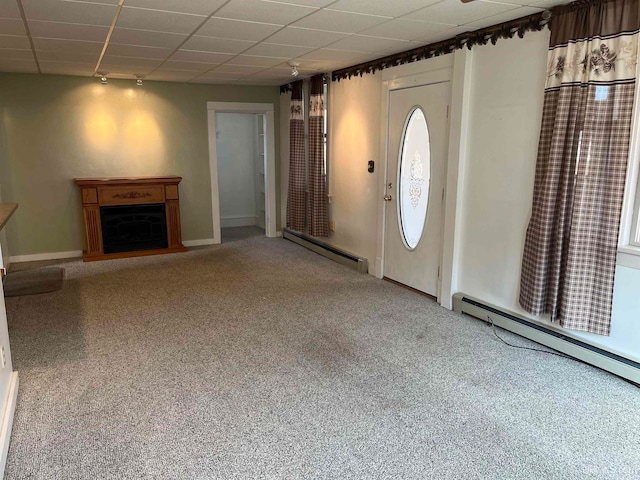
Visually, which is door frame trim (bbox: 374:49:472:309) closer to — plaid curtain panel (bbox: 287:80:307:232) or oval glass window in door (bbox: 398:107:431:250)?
oval glass window in door (bbox: 398:107:431:250)

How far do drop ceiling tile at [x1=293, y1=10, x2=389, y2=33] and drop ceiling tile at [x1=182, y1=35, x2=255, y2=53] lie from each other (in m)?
0.79

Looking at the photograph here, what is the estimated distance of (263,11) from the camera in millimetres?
3025

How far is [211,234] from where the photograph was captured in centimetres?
696

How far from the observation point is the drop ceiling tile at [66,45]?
3.81 m

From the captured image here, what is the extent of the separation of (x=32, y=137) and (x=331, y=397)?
16.8 feet

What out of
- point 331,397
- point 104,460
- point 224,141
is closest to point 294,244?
point 224,141

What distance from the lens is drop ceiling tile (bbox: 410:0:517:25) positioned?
2.89 meters

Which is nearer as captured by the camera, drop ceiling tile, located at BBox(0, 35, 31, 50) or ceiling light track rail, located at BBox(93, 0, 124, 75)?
ceiling light track rail, located at BBox(93, 0, 124, 75)

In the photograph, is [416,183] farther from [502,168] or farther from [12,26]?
[12,26]

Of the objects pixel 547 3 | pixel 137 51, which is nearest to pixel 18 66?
pixel 137 51

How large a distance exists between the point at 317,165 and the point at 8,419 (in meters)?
4.28

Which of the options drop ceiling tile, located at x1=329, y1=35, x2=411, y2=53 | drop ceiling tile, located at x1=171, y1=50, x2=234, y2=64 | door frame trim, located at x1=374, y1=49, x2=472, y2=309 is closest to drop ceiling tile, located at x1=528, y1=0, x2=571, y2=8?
door frame trim, located at x1=374, y1=49, x2=472, y2=309

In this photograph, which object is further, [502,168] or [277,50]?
[277,50]

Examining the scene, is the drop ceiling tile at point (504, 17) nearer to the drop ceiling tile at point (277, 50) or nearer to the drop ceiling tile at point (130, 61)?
the drop ceiling tile at point (277, 50)
